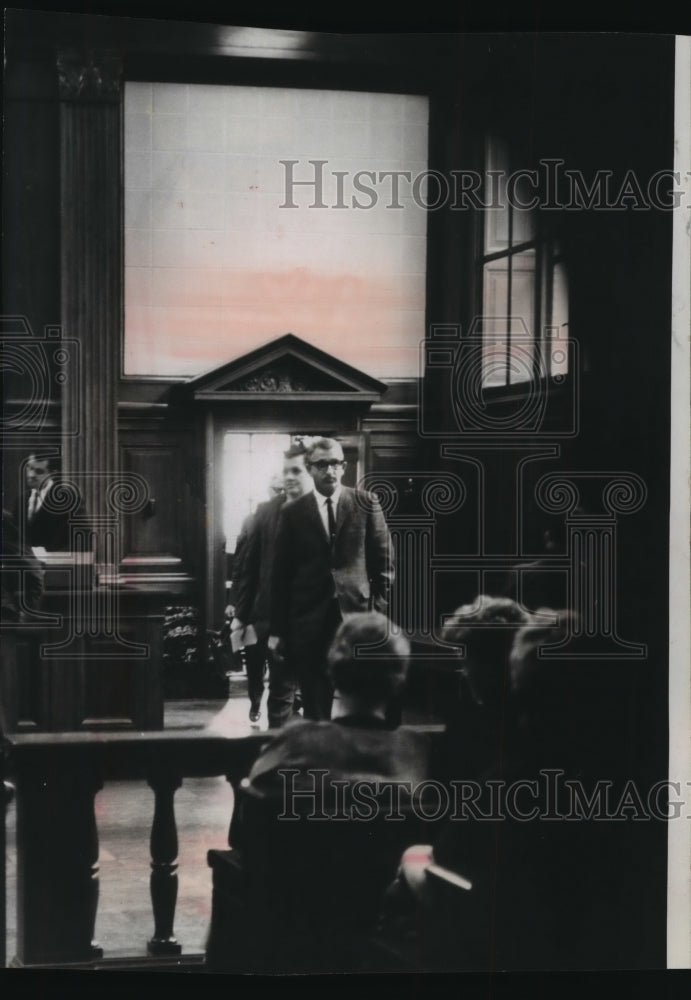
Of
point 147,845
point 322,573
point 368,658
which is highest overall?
point 322,573

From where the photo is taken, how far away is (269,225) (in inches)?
104

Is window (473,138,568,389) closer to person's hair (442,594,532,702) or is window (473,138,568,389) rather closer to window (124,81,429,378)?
window (124,81,429,378)

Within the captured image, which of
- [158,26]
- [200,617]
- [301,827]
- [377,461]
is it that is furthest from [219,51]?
[301,827]

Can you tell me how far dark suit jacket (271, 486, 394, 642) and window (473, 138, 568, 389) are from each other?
1.16ft

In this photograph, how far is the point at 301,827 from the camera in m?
2.70

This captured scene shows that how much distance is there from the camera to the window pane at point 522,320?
8.84ft

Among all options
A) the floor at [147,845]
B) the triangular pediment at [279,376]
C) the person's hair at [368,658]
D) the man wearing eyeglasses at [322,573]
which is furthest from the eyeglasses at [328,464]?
the floor at [147,845]

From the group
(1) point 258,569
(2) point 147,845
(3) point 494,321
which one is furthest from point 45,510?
(3) point 494,321

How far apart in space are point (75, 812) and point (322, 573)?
656mm

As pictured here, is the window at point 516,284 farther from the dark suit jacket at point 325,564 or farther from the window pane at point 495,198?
the dark suit jacket at point 325,564

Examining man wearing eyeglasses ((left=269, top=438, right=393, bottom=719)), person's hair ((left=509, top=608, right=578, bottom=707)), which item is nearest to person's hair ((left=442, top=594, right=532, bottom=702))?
person's hair ((left=509, top=608, right=578, bottom=707))

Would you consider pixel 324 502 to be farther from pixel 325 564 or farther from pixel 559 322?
pixel 559 322

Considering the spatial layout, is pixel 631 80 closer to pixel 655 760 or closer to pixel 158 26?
pixel 158 26

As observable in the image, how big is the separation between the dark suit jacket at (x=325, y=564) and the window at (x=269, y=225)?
0.28 m
